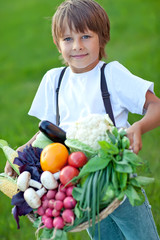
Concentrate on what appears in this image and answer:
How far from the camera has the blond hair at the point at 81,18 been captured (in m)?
2.64

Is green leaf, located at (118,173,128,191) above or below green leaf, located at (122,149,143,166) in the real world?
below

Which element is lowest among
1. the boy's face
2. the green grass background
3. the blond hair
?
the green grass background

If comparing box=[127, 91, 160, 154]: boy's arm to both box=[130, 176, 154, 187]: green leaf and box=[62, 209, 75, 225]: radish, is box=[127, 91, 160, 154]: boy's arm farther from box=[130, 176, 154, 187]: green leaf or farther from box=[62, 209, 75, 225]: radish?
box=[62, 209, 75, 225]: radish

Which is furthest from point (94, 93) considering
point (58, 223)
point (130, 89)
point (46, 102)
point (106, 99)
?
point (58, 223)

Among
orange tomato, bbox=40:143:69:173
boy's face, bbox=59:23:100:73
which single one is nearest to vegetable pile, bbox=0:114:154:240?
orange tomato, bbox=40:143:69:173

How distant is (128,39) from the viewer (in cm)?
944

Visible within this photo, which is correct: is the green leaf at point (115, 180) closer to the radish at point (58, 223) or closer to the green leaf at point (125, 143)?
the green leaf at point (125, 143)

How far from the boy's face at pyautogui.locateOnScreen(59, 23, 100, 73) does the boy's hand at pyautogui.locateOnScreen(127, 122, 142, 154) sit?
0.63m

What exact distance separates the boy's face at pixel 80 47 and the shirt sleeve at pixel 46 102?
318 millimetres

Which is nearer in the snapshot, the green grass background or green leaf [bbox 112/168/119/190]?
green leaf [bbox 112/168/119/190]

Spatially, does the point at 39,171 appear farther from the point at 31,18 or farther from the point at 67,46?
the point at 31,18

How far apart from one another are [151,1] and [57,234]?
9869 mm

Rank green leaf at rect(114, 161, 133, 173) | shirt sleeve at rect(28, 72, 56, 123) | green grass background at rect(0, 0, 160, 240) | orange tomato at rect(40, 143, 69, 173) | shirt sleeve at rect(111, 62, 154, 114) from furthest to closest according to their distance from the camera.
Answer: green grass background at rect(0, 0, 160, 240) → shirt sleeve at rect(28, 72, 56, 123) → shirt sleeve at rect(111, 62, 154, 114) → orange tomato at rect(40, 143, 69, 173) → green leaf at rect(114, 161, 133, 173)

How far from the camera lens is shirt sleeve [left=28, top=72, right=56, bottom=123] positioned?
297cm
